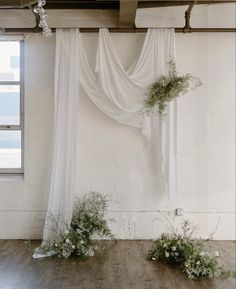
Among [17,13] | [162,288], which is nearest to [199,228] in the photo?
[162,288]

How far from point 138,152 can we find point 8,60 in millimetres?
2041

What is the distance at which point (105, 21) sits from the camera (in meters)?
4.40

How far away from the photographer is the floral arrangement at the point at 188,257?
11.1 ft

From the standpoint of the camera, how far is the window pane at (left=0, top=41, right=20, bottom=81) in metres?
4.59

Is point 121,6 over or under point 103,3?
under

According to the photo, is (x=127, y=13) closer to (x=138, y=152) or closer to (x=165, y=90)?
(x=165, y=90)

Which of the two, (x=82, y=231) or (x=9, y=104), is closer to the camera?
(x=82, y=231)

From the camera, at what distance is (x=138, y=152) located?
4523 mm

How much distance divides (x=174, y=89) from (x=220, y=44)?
0.98m

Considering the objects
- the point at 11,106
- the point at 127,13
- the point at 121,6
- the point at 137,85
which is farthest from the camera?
the point at 11,106

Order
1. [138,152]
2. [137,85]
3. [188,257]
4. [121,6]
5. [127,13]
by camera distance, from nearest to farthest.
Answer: [188,257]
[121,6]
[127,13]
[137,85]
[138,152]

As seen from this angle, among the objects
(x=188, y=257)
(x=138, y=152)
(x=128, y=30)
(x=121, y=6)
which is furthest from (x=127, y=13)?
(x=188, y=257)

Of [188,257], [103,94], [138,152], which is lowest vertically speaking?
[188,257]

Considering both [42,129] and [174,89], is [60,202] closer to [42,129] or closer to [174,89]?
[42,129]
